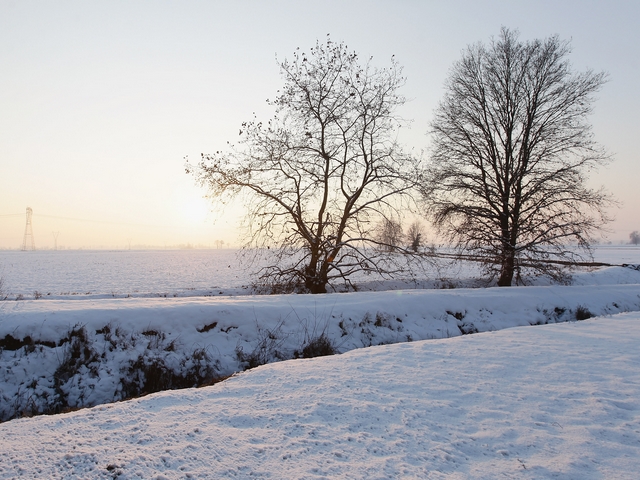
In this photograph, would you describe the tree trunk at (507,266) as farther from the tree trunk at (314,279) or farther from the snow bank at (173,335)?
the tree trunk at (314,279)

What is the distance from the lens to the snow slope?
2.90 metres

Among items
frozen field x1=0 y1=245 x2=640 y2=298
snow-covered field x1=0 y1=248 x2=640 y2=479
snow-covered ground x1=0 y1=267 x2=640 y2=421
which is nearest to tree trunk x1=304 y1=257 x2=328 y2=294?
frozen field x1=0 y1=245 x2=640 y2=298

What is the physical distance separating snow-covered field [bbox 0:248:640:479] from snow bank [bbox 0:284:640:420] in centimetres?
3

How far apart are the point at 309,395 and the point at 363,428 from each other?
91cm

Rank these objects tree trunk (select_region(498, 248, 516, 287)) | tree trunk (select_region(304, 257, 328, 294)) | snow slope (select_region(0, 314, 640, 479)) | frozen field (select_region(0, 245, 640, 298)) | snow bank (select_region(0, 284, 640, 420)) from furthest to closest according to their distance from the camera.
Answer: tree trunk (select_region(498, 248, 516, 287)) → frozen field (select_region(0, 245, 640, 298)) → tree trunk (select_region(304, 257, 328, 294)) → snow bank (select_region(0, 284, 640, 420)) → snow slope (select_region(0, 314, 640, 479))

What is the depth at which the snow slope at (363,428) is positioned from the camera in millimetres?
2896

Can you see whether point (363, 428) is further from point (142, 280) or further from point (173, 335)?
point (142, 280)

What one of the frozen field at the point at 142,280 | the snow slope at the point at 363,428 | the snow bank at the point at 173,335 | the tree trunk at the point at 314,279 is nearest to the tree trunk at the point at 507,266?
the frozen field at the point at 142,280

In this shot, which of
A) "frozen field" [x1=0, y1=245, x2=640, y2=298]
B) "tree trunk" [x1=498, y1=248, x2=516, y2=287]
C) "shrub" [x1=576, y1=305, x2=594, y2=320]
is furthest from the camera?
"tree trunk" [x1=498, y1=248, x2=516, y2=287]

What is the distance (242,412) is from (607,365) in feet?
17.6

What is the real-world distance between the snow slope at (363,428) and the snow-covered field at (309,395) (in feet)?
0.06

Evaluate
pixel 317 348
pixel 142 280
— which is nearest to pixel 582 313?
pixel 317 348

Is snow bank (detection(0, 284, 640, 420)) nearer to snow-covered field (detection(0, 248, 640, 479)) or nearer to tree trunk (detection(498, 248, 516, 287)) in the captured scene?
snow-covered field (detection(0, 248, 640, 479))

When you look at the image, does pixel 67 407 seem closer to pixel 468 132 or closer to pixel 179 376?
pixel 179 376
